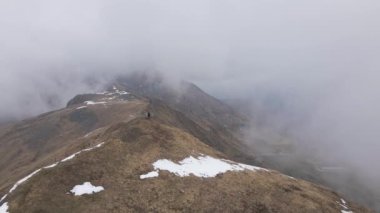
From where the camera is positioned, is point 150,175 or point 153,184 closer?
point 153,184

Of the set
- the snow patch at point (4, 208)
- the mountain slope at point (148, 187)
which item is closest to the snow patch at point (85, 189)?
the mountain slope at point (148, 187)

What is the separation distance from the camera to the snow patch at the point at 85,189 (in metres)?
64.6

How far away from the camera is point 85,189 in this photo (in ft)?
215

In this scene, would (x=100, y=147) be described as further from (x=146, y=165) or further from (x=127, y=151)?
(x=146, y=165)

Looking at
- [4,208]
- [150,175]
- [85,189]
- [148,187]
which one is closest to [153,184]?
[148,187]

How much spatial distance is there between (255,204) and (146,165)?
1915 cm

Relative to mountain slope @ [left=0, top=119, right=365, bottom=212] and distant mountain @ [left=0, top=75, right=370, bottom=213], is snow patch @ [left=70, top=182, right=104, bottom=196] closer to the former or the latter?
distant mountain @ [left=0, top=75, right=370, bottom=213]

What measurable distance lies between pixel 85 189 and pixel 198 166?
2151cm

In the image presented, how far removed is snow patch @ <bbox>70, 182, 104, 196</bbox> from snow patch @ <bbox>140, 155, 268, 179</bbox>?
961cm

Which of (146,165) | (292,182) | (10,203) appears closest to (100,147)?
(146,165)

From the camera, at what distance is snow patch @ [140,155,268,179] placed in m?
74.4

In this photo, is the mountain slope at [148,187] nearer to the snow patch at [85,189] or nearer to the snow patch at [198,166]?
the snow patch at [85,189]

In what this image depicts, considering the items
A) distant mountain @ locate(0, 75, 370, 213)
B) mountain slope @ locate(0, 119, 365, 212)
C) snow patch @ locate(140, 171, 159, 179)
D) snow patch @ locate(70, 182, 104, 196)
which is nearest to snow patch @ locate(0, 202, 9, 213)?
distant mountain @ locate(0, 75, 370, 213)

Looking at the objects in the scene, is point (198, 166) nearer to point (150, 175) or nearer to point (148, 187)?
point (150, 175)
